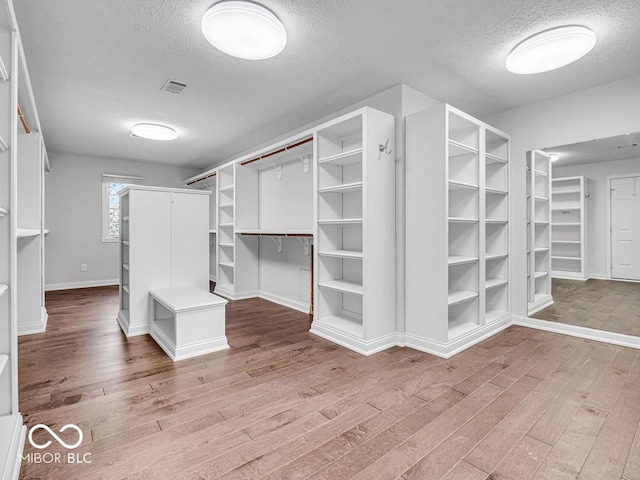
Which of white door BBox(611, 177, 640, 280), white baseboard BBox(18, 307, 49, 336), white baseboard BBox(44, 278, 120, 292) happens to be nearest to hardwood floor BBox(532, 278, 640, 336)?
white door BBox(611, 177, 640, 280)

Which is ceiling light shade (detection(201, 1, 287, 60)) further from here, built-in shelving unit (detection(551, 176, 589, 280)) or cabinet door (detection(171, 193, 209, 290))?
built-in shelving unit (detection(551, 176, 589, 280))

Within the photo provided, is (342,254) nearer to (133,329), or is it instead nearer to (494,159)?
(494,159)

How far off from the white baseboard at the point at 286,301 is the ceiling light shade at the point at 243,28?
304cm

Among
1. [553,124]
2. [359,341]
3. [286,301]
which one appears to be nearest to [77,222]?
[286,301]

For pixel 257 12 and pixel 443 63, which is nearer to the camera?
pixel 257 12

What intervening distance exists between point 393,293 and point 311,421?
158 cm

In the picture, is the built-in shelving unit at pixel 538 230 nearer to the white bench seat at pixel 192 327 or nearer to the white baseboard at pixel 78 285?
the white bench seat at pixel 192 327

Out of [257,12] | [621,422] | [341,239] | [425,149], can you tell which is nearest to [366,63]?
[425,149]

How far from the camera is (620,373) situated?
2443 millimetres

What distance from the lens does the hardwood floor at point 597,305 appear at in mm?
3096

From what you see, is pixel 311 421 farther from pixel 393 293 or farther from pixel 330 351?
pixel 393 293

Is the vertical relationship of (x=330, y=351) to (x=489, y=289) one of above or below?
below

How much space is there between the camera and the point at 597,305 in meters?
3.35

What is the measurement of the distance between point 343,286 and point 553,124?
2.75 m
